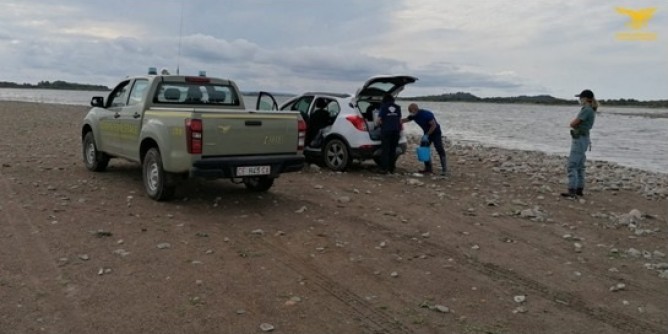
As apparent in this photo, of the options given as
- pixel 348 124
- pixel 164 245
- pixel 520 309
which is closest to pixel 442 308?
pixel 520 309

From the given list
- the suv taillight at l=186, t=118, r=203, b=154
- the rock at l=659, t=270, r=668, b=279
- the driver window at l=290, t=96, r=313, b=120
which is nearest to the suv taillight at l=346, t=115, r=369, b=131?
the driver window at l=290, t=96, r=313, b=120

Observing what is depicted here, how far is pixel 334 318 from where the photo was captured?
15.4 feet

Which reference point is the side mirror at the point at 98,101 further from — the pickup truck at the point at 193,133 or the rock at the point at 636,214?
the rock at the point at 636,214

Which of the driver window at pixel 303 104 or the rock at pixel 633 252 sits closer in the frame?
the rock at pixel 633 252

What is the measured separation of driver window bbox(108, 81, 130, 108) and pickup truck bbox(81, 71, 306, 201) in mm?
18

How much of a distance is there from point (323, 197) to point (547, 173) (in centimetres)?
765

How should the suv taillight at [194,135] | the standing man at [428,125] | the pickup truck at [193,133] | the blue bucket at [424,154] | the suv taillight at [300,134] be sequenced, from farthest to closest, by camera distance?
the blue bucket at [424,154] → the standing man at [428,125] → the suv taillight at [300,134] → the pickup truck at [193,133] → the suv taillight at [194,135]

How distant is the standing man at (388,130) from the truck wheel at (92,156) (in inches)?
219

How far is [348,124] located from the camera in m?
12.4

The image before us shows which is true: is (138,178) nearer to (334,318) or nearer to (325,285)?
(325,285)

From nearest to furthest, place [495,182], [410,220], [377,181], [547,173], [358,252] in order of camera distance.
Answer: [358,252]
[410,220]
[377,181]
[495,182]
[547,173]

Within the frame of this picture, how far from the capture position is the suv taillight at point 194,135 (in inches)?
301

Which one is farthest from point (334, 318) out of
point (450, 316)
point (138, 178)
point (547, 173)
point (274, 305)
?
point (547, 173)

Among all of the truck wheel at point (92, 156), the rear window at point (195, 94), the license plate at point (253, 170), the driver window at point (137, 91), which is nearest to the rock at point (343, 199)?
the license plate at point (253, 170)
